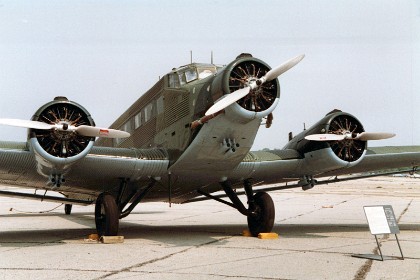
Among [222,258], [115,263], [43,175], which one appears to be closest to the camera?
[115,263]

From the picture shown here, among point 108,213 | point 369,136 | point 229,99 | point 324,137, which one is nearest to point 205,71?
point 229,99

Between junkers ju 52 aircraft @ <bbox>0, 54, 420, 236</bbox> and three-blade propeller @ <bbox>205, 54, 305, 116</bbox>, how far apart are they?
21mm

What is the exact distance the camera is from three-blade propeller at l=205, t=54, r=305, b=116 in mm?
9875

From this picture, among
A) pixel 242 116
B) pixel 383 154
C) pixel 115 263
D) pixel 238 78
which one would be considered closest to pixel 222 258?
pixel 115 263

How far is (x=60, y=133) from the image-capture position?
411 inches

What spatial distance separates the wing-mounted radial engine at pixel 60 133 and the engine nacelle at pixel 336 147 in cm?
528

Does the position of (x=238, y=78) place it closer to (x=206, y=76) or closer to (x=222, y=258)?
(x=206, y=76)

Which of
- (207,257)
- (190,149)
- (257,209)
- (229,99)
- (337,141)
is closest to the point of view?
(207,257)

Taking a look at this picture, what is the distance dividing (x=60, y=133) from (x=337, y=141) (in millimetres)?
6731

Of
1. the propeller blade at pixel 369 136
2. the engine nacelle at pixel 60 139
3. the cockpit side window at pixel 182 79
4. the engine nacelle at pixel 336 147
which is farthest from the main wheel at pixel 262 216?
the engine nacelle at pixel 60 139

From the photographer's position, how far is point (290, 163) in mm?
13336

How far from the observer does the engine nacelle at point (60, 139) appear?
10.3m

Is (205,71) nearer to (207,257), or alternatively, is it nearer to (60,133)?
(60,133)

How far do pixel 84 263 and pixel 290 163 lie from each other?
672 cm
